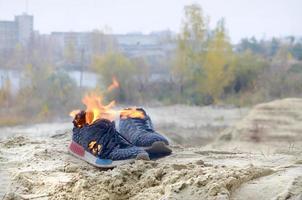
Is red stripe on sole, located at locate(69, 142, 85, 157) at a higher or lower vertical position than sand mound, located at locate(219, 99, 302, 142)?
higher

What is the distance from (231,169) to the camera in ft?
9.55

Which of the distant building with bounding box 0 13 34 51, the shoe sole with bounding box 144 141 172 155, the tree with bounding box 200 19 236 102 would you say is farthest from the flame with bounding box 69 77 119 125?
the tree with bounding box 200 19 236 102

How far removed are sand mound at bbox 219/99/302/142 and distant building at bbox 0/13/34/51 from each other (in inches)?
213

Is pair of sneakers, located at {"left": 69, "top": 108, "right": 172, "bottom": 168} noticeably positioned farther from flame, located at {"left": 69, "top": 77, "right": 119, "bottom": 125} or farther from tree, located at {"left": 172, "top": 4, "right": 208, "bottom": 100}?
tree, located at {"left": 172, "top": 4, "right": 208, "bottom": 100}

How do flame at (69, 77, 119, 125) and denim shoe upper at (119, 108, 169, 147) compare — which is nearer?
denim shoe upper at (119, 108, 169, 147)

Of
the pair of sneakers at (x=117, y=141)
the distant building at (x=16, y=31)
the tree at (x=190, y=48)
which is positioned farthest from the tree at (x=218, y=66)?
the pair of sneakers at (x=117, y=141)

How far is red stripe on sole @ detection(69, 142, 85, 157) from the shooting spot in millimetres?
3820

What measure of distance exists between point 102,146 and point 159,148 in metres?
0.40

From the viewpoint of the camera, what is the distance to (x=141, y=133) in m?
3.92

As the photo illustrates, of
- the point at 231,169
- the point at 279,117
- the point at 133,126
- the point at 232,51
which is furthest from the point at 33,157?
the point at 232,51

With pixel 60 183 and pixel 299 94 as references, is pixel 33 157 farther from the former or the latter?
pixel 299 94

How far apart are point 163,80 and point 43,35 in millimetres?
3693

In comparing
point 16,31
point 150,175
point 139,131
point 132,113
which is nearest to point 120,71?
point 16,31

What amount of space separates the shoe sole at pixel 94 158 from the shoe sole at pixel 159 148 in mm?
233
